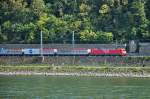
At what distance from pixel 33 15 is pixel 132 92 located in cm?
4143

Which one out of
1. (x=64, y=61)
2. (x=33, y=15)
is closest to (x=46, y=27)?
(x=33, y=15)

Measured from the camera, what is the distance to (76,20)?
3290 inches

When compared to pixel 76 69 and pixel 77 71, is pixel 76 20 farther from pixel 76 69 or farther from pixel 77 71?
pixel 77 71

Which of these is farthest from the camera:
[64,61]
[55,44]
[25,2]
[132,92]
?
[25,2]

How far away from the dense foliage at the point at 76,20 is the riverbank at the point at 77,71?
13088 millimetres

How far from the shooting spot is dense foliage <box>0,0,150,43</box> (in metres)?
81.3

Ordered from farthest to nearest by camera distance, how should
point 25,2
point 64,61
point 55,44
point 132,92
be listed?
1. point 25,2
2. point 55,44
3. point 64,61
4. point 132,92

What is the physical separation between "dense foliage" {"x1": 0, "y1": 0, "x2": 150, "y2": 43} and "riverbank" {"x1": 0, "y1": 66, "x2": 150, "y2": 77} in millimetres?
13088

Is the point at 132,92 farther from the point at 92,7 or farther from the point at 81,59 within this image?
the point at 92,7

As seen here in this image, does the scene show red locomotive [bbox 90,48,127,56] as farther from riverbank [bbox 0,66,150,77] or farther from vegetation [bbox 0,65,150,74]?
riverbank [bbox 0,66,150,77]

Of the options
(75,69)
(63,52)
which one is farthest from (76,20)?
(75,69)

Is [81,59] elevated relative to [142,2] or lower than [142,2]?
lower

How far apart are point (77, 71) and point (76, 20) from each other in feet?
58.4

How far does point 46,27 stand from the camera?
82.5m
